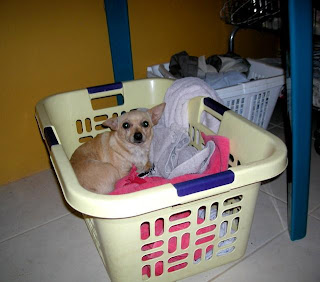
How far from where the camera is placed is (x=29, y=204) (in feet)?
4.49

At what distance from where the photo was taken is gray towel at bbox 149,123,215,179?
1.04 m

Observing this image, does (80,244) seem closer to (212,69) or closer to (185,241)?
(185,241)

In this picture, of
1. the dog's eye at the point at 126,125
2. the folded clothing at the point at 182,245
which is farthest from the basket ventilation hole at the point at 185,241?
the dog's eye at the point at 126,125

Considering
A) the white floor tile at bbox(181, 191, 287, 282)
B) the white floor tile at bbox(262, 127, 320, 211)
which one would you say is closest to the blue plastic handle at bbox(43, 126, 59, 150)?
the white floor tile at bbox(181, 191, 287, 282)

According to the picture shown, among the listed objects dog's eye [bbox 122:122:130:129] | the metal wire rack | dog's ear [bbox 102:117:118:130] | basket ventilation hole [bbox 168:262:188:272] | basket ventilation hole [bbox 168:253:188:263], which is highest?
the metal wire rack

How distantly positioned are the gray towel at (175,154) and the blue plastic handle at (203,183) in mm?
299

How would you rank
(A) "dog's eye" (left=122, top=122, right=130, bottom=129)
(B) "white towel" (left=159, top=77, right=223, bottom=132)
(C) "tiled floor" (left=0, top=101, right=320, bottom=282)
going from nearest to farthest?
(C) "tiled floor" (left=0, top=101, right=320, bottom=282) < (B) "white towel" (left=159, top=77, right=223, bottom=132) < (A) "dog's eye" (left=122, top=122, right=130, bottom=129)

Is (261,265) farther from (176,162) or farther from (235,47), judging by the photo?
(235,47)

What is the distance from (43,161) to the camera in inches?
62.6

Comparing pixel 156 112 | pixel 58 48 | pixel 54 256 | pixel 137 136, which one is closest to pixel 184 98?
pixel 156 112

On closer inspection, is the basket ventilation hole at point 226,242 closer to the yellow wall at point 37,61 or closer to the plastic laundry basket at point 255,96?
the plastic laundry basket at point 255,96

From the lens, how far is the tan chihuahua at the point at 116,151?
1.20 m

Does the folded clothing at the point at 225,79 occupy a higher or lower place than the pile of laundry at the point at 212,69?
lower

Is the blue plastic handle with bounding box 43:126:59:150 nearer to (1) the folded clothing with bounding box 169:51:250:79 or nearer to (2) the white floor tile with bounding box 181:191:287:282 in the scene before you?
(2) the white floor tile with bounding box 181:191:287:282
